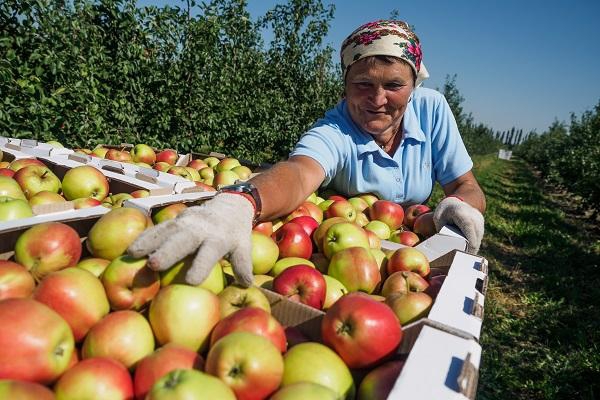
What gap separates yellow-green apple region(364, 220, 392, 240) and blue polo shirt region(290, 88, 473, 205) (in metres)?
0.52

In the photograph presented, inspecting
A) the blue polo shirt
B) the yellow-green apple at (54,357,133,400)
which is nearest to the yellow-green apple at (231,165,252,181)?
the blue polo shirt

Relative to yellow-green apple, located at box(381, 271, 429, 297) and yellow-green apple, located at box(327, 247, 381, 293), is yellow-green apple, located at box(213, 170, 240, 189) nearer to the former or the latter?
yellow-green apple, located at box(327, 247, 381, 293)

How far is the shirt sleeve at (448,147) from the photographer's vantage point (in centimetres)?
326

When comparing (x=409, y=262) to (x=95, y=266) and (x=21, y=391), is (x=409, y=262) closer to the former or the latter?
(x=95, y=266)

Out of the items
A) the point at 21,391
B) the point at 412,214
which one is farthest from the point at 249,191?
the point at 412,214

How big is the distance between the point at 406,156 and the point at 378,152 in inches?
10.7

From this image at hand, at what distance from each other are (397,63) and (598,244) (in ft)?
30.1

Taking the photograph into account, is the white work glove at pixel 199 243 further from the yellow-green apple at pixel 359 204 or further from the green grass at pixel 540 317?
the green grass at pixel 540 317

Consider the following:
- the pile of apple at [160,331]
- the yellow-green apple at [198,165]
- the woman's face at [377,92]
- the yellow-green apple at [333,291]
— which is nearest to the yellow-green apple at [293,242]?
the yellow-green apple at [333,291]

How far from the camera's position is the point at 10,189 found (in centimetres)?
211

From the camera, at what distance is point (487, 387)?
3521mm

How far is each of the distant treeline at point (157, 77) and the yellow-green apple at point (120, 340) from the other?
3.57 m

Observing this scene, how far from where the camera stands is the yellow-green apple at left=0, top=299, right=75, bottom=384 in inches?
39.0

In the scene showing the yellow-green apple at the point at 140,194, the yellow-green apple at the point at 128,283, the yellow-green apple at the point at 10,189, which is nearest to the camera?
the yellow-green apple at the point at 128,283
